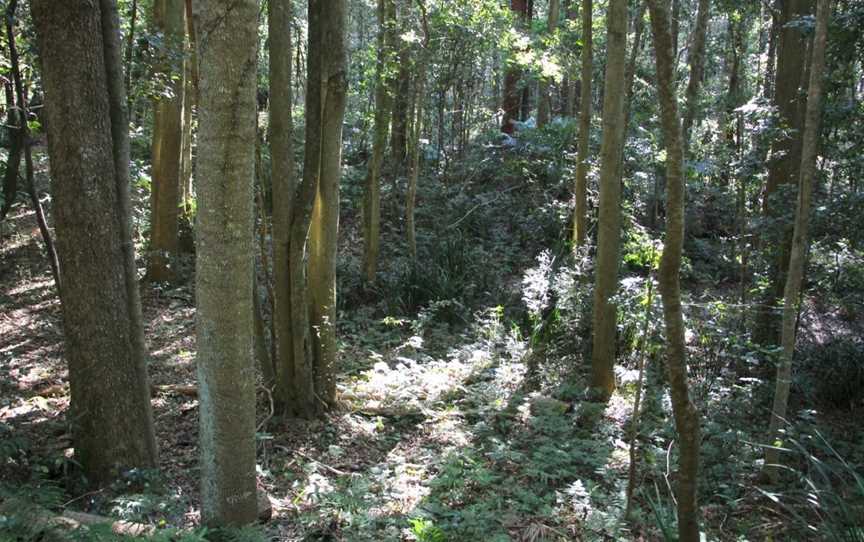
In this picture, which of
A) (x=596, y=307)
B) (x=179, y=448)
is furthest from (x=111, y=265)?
(x=596, y=307)

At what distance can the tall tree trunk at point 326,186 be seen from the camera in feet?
20.8

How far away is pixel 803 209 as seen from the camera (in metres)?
6.07

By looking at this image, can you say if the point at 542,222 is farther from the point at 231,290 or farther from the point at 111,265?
the point at 231,290

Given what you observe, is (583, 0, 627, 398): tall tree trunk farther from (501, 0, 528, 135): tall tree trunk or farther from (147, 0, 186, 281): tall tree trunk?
(501, 0, 528, 135): tall tree trunk

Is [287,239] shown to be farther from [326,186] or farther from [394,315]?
[394,315]

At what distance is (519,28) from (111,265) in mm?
12770

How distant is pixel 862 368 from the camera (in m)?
8.61

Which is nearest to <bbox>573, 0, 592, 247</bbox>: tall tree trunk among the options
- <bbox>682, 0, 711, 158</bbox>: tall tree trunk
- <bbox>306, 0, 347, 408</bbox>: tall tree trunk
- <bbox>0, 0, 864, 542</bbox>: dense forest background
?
<bbox>0, 0, 864, 542</bbox>: dense forest background

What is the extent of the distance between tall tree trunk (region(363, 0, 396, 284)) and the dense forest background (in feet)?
0.20

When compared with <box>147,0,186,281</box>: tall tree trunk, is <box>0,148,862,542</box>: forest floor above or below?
below

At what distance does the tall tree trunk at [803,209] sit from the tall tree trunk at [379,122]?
645cm

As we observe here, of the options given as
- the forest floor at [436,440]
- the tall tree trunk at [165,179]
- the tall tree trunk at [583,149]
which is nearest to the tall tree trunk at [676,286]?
the forest floor at [436,440]

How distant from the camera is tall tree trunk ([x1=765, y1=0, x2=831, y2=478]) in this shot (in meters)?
5.86

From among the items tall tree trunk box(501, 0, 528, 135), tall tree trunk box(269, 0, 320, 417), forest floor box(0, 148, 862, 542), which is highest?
tall tree trunk box(501, 0, 528, 135)
